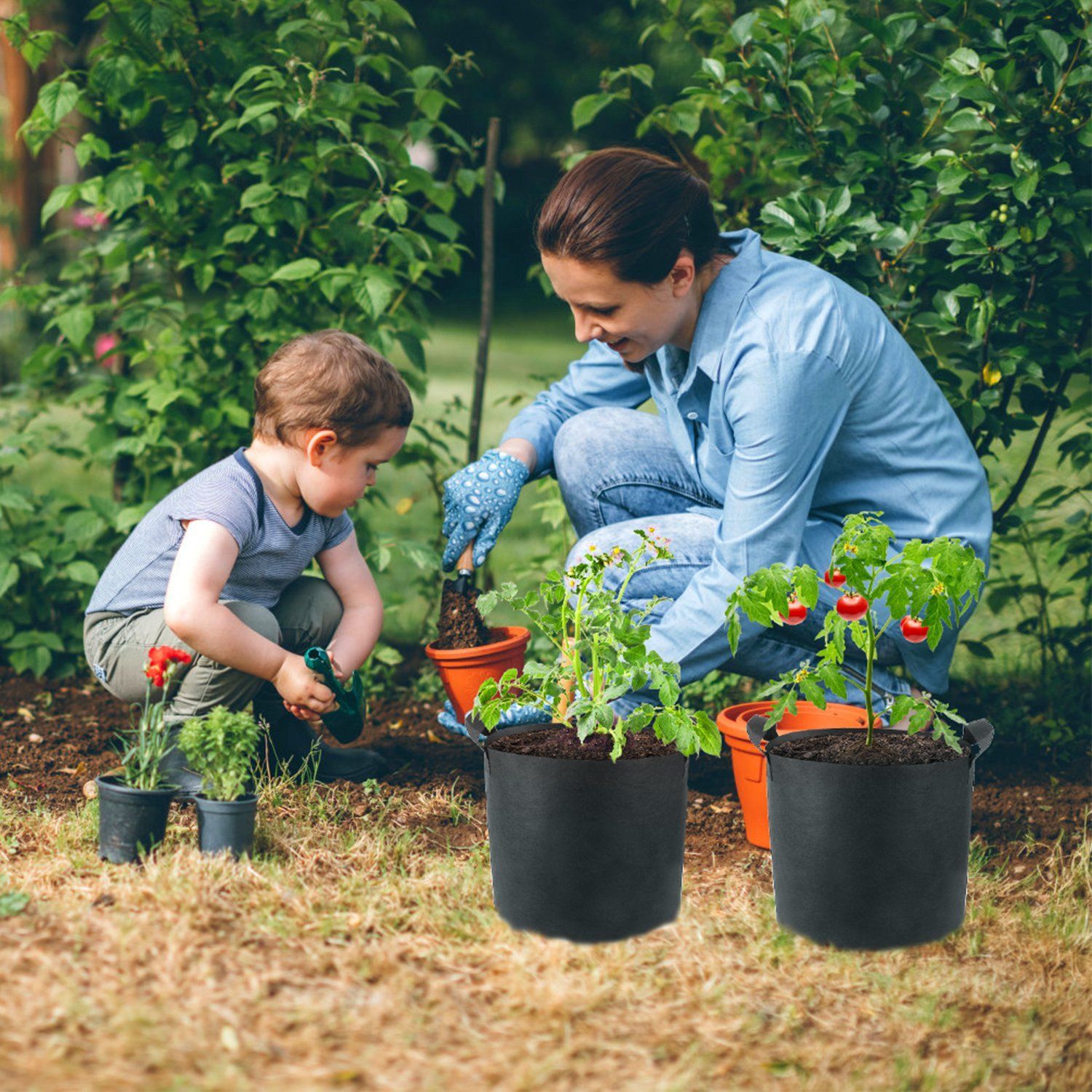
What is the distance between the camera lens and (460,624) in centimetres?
272

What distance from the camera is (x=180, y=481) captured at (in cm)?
341

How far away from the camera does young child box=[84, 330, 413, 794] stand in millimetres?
2416

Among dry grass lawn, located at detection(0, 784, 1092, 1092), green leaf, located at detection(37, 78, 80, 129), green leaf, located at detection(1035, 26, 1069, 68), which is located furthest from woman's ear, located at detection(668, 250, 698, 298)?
green leaf, located at detection(37, 78, 80, 129)

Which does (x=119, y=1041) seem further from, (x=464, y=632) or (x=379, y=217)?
(x=379, y=217)

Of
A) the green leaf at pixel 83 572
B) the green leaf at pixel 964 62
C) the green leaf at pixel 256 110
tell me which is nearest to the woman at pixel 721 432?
the green leaf at pixel 964 62

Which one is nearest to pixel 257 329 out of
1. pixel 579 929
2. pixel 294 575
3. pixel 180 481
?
pixel 180 481

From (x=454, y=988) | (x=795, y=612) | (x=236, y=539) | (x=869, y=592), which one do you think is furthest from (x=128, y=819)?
(x=869, y=592)

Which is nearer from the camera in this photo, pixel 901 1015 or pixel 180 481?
pixel 901 1015

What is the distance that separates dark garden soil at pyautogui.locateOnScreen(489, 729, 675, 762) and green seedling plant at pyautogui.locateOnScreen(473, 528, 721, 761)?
2cm

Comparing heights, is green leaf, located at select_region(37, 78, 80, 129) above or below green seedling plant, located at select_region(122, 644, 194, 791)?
above

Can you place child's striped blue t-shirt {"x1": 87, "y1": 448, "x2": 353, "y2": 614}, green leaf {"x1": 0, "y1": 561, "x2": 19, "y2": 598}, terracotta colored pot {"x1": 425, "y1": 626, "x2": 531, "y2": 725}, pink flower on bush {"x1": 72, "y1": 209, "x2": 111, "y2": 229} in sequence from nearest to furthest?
child's striped blue t-shirt {"x1": 87, "y1": 448, "x2": 353, "y2": 614}, terracotta colored pot {"x1": 425, "y1": 626, "x2": 531, "y2": 725}, green leaf {"x1": 0, "y1": 561, "x2": 19, "y2": 598}, pink flower on bush {"x1": 72, "y1": 209, "x2": 111, "y2": 229}

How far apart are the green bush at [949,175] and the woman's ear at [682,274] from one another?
0.43 m

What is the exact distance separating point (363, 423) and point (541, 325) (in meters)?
13.0

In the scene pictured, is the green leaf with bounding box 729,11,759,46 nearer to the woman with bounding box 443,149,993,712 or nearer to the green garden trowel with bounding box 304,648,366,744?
the woman with bounding box 443,149,993,712
